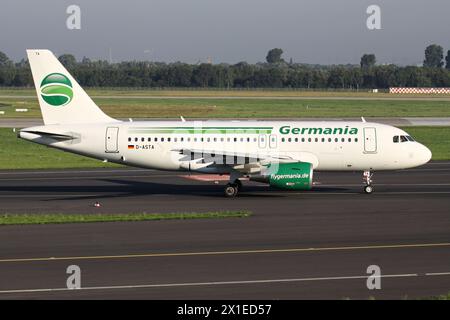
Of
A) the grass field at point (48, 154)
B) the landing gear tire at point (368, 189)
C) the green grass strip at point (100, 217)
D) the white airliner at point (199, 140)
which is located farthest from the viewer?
the grass field at point (48, 154)

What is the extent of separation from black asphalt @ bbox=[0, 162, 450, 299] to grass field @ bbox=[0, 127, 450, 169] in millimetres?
11764

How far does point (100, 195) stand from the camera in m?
44.3

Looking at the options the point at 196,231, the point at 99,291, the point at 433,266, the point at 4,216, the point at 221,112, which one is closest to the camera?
the point at 99,291

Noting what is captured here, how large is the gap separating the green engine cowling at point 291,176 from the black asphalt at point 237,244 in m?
0.89

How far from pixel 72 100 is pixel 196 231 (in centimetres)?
1432

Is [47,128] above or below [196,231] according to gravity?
above

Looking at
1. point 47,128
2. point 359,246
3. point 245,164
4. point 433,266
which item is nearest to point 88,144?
point 47,128

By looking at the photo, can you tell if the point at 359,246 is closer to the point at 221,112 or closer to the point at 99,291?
the point at 99,291

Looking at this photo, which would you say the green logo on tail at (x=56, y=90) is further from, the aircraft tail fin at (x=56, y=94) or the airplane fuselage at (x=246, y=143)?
the airplane fuselage at (x=246, y=143)

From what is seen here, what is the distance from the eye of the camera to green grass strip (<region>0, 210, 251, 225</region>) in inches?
1385

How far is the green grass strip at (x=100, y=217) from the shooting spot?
3519 cm

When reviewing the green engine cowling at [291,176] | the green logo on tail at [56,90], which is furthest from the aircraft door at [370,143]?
the green logo on tail at [56,90]

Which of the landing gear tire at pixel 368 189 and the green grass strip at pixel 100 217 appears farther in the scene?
the landing gear tire at pixel 368 189
